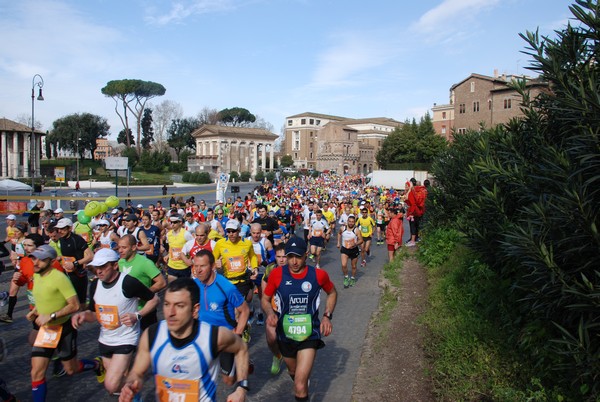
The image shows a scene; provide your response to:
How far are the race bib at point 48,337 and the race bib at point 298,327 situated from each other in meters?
2.49

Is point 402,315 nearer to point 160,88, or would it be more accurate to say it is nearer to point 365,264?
point 365,264

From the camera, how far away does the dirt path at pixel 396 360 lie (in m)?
5.59

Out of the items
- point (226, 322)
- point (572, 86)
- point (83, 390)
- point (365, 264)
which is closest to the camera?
point (572, 86)

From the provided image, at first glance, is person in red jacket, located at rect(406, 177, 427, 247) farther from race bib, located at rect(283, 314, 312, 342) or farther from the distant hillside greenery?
the distant hillside greenery

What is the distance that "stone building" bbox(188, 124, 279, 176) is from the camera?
313 ft

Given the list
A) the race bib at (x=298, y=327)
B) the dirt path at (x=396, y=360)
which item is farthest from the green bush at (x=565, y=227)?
the race bib at (x=298, y=327)

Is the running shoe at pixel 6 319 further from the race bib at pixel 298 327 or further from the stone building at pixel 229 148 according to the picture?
the stone building at pixel 229 148

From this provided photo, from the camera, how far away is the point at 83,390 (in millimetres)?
5766

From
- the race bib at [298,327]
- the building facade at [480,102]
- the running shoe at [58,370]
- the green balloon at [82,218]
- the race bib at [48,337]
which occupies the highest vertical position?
the building facade at [480,102]

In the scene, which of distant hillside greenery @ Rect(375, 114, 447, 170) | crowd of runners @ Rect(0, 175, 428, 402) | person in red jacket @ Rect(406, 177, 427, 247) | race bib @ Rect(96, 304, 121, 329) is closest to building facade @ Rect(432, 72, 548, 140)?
distant hillside greenery @ Rect(375, 114, 447, 170)

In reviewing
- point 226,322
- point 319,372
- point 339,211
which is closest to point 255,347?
point 319,372

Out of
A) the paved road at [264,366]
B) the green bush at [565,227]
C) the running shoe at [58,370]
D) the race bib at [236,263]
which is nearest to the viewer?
the green bush at [565,227]

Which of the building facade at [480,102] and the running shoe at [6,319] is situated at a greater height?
the building facade at [480,102]

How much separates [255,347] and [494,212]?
4180 millimetres
